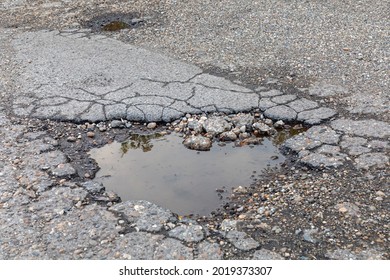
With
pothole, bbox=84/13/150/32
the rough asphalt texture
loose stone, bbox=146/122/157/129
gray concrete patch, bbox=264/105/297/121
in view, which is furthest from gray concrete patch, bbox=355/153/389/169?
pothole, bbox=84/13/150/32

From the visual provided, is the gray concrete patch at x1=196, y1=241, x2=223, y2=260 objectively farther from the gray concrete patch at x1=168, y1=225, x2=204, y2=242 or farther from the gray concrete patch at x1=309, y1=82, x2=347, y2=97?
the gray concrete patch at x1=309, y1=82, x2=347, y2=97

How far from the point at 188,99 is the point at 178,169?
0.89m

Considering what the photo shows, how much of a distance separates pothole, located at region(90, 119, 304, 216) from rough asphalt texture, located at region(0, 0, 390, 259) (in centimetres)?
16

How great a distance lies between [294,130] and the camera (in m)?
3.85

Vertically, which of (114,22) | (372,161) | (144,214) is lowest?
(114,22)

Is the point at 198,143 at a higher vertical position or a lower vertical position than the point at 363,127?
lower

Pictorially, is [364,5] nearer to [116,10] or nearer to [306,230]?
[116,10]

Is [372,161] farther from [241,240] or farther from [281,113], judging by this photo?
[241,240]

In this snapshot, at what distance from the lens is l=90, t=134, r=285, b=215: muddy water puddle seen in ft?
10.7

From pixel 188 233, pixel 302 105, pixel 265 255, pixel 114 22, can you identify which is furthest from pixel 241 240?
pixel 114 22

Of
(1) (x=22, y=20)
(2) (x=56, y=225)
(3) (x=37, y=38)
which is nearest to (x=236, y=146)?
(2) (x=56, y=225)

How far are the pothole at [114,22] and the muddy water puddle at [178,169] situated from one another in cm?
250

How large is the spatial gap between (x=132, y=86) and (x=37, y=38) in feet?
6.12

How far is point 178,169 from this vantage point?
11.5 ft
